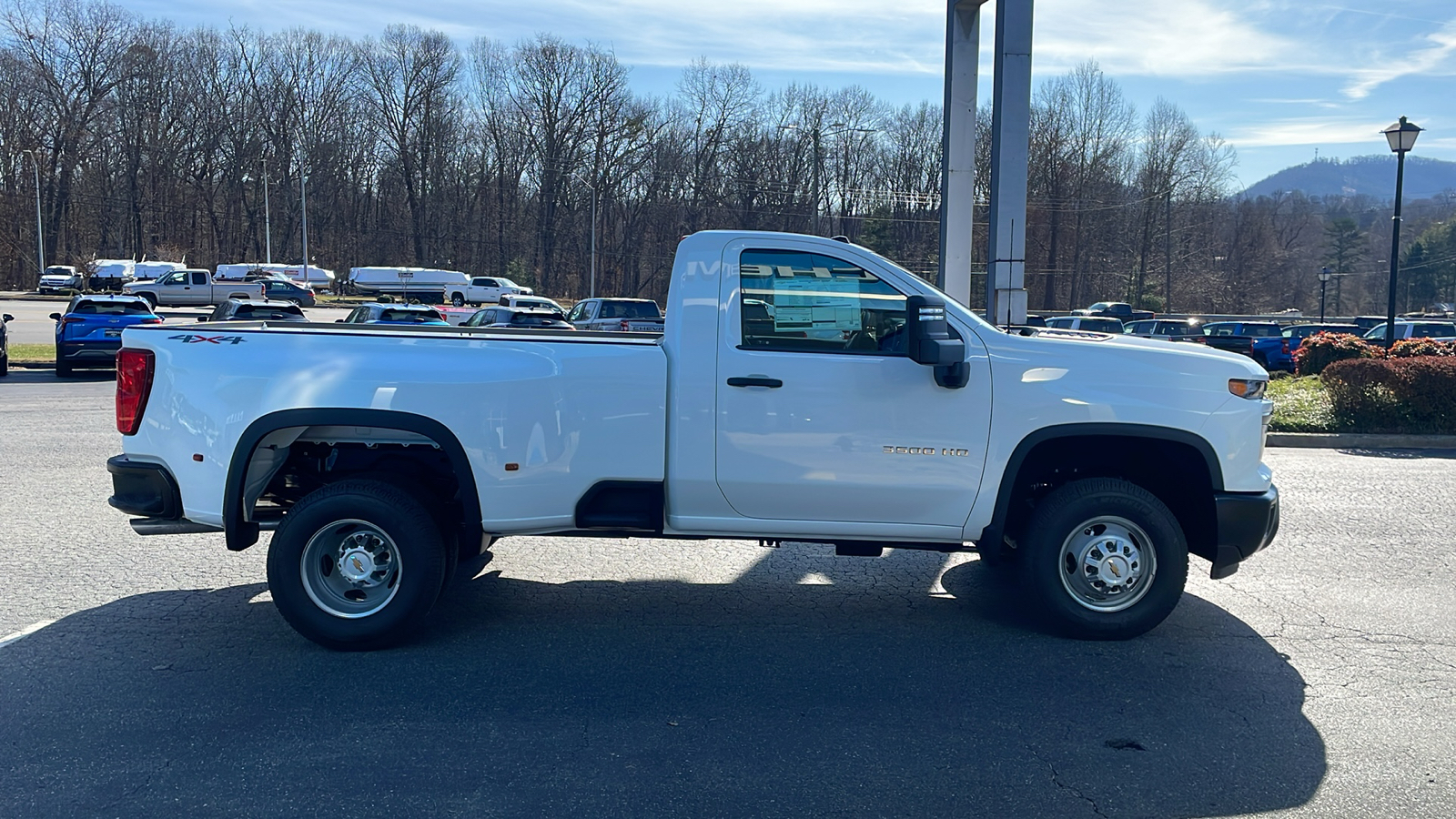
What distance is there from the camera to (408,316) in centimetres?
2408

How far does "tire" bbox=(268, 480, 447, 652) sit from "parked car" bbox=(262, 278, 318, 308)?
52.2 metres

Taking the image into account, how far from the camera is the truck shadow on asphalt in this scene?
12.4ft

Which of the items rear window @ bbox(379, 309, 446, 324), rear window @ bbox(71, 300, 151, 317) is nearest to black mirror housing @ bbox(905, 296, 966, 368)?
rear window @ bbox(379, 309, 446, 324)

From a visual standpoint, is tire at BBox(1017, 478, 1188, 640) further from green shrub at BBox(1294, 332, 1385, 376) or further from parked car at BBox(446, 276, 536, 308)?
parked car at BBox(446, 276, 536, 308)

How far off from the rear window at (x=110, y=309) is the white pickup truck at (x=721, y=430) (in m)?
17.7

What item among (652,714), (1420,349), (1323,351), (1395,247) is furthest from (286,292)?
(652,714)

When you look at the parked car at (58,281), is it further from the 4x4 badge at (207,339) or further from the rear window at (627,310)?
the 4x4 badge at (207,339)

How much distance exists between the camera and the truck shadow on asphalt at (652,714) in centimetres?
377

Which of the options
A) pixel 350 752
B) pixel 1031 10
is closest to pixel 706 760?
pixel 350 752

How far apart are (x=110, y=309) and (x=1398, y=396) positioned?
2269 cm

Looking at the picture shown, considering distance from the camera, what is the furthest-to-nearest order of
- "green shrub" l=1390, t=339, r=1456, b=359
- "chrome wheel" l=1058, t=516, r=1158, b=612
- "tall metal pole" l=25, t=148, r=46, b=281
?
"tall metal pole" l=25, t=148, r=46, b=281 < "green shrub" l=1390, t=339, r=1456, b=359 < "chrome wheel" l=1058, t=516, r=1158, b=612

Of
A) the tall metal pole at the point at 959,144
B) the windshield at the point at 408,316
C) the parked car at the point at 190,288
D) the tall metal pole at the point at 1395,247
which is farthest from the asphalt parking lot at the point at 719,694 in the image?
the parked car at the point at 190,288

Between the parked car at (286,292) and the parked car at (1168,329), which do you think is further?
the parked car at (286,292)

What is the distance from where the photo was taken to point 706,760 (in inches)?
159
